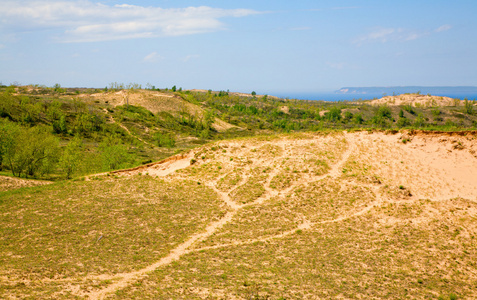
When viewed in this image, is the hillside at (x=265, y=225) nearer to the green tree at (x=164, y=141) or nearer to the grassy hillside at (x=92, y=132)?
the grassy hillside at (x=92, y=132)

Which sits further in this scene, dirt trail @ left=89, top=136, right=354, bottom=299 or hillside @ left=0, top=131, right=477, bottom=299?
hillside @ left=0, top=131, right=477, bottom=299

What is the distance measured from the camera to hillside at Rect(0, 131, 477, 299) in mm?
23000

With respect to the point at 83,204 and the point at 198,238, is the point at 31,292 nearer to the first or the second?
the point at 198,238

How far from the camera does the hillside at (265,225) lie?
23.0 m

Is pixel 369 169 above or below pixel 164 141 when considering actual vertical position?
above

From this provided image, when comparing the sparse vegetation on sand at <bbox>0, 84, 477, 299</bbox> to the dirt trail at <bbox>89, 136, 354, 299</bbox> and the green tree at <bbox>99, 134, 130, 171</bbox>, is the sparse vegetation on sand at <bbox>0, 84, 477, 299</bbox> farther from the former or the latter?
the green tree at <bbox>99, 134, 130, 171</bbox>

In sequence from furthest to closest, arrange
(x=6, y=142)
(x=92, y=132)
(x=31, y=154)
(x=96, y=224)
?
(x=92, y=132) → (x=6, y=142) → (x=31, y=154) → (x=96, y=224)

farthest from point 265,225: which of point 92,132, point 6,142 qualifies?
point 92,132

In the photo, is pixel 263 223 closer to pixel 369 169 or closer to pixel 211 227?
pixel 211 227

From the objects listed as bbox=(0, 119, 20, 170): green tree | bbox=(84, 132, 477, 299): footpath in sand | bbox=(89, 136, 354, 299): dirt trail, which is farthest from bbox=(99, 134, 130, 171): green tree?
bbox=(89, 136, 354, 299): dirt trail

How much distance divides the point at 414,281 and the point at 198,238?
17474mm

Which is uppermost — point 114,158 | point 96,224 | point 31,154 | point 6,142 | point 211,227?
point 6,142

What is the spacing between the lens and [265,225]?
32.8 metres

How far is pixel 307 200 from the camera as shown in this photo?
37.5 metres
